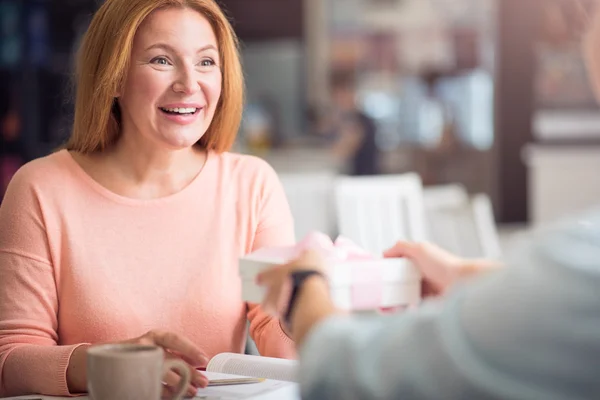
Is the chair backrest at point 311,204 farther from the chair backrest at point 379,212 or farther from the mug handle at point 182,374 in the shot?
the mug handle at point 182,374

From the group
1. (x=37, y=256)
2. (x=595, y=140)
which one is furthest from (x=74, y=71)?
(x=595, y=140)

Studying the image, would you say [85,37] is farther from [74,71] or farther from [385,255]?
[385,255]

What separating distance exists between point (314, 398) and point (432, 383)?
12cm

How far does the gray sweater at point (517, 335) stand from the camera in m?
0.68

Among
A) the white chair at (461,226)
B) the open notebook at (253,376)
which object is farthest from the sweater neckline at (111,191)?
the white chair at (461,226)

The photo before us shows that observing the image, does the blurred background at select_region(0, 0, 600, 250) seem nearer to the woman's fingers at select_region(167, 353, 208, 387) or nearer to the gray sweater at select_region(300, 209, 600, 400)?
the woman's fingers at select_region(167, 353, 208, 387)

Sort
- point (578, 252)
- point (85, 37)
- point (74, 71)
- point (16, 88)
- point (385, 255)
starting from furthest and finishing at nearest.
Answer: point (16, 88)
point (74, 71)
point (85, 37)
point (385, 255)
point (578, 252)

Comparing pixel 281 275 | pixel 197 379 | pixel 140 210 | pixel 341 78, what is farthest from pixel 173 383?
pixel 341 78

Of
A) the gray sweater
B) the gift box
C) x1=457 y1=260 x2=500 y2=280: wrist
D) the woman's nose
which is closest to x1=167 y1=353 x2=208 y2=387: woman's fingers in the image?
the gift box

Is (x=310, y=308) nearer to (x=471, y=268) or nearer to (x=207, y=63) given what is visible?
(x=471, y=268)

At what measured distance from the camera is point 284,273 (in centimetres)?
101

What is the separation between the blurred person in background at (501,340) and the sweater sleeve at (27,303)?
0.73 m

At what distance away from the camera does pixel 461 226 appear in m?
3.43

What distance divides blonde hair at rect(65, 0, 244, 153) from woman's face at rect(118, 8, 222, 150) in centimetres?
2
